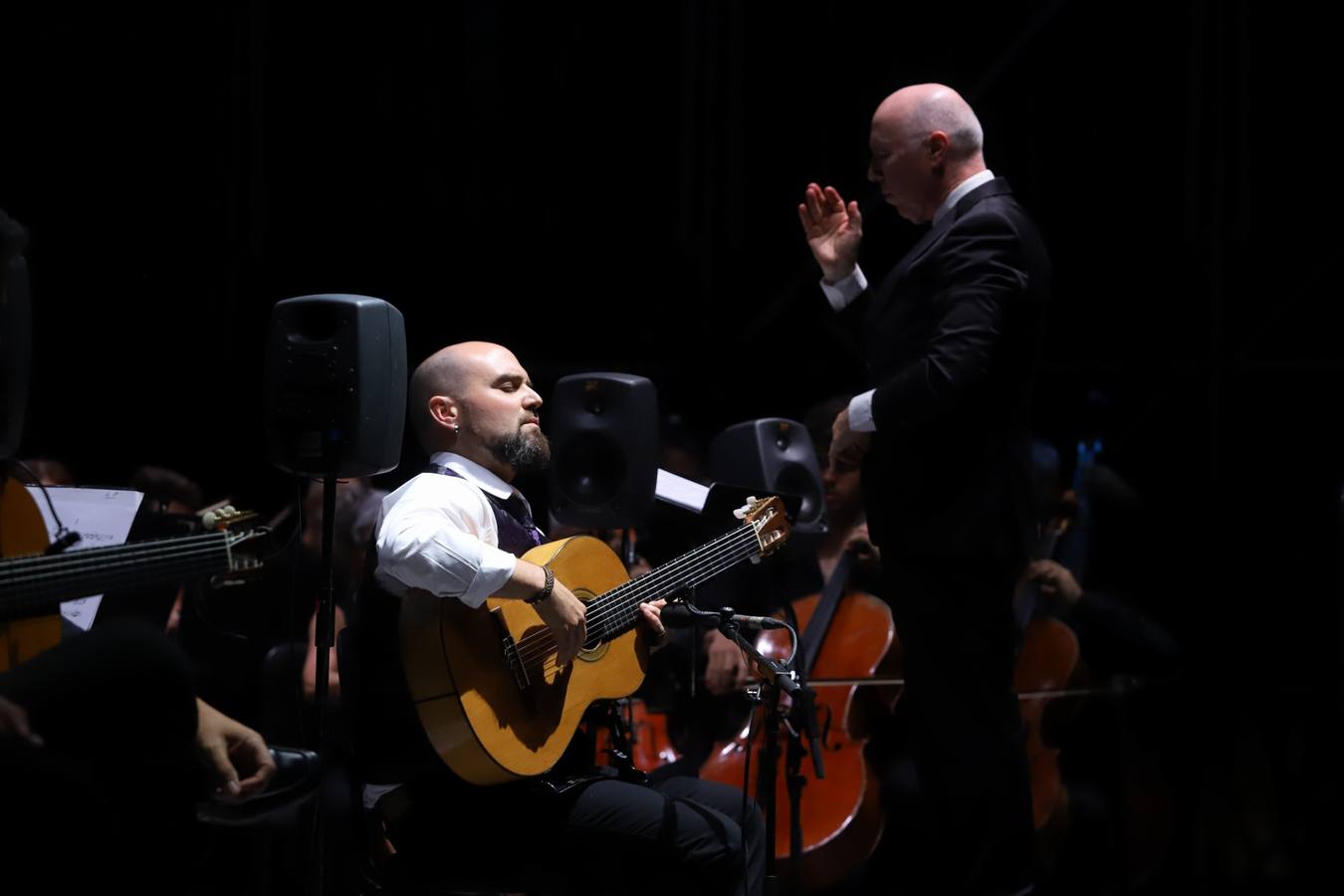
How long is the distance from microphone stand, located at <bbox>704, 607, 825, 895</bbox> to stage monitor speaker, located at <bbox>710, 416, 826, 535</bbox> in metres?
0.95

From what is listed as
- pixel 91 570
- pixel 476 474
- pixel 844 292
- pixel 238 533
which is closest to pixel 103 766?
pixel 91 570

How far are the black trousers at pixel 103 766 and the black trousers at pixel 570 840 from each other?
604 millimetres

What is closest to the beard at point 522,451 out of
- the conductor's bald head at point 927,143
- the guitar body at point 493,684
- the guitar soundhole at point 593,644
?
the guitar body at point 493,684

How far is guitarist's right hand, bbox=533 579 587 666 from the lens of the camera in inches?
107

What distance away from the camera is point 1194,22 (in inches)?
204

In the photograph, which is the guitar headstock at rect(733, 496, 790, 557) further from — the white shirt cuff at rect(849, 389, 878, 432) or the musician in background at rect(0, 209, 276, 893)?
the musician in background at rect(0, 209, 276, 893)

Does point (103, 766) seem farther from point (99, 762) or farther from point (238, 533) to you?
point (238, 533)

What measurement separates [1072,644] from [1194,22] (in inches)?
98.7

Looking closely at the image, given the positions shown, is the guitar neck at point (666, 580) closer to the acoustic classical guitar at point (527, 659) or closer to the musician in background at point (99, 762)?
the acoustic classical guitar at point (527, 659)

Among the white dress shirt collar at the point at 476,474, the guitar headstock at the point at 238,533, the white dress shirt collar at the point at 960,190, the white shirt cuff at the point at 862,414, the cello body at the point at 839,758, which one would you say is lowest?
the cello body at the point at 839,758

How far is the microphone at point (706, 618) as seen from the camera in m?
2.84

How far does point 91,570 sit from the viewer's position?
209cm

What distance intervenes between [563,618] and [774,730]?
0.52 meters

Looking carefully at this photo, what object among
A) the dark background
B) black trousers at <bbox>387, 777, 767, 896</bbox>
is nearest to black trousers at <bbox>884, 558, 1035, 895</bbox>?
black trousers at <bbox>387, 777, 767, 896</bbox>
